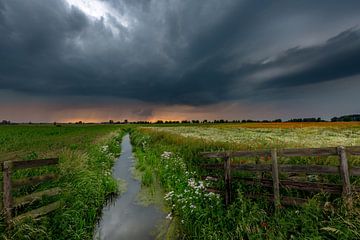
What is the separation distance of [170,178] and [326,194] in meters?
7.69

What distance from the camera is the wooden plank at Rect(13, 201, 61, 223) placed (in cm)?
612

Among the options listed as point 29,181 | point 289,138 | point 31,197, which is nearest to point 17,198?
point 31,197

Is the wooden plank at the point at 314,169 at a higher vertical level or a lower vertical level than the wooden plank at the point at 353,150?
lower

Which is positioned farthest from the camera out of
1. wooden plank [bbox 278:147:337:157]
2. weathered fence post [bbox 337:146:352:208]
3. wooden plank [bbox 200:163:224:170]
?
wooden plank [bbox 200:163:224:170]

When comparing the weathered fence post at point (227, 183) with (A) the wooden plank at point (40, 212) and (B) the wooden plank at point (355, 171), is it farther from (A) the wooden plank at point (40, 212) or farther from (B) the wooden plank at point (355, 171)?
(A) the wooden plank at point (40, 212)

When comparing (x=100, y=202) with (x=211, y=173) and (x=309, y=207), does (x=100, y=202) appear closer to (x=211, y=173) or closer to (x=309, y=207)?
(x=211, y=173)

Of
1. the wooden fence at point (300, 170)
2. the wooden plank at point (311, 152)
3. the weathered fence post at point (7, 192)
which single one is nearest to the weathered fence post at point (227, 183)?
the wooden fence at point (300, 170)

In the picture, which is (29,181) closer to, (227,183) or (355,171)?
(227,183)

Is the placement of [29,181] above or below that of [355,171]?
below

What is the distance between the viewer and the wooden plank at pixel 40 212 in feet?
20.1

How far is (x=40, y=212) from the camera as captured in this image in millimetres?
6656

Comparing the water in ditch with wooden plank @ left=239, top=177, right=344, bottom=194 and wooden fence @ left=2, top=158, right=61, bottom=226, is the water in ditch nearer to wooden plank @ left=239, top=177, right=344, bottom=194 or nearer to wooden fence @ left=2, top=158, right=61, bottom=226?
wooden fence @ left=2, top=158, right=61, bottom=226

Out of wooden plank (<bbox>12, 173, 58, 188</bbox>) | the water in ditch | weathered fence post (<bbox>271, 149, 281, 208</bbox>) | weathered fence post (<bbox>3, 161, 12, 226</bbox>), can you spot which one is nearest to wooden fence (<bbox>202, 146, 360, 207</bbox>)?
weathered fence post (<bbox>271, 149, 281, 208</bbox>)

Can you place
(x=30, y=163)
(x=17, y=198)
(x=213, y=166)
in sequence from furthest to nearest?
1. (x=213, y=166)
2. (x=30, y=163)
3. (x=17, y=198)
